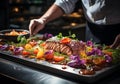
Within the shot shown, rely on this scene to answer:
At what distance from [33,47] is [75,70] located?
0.56m

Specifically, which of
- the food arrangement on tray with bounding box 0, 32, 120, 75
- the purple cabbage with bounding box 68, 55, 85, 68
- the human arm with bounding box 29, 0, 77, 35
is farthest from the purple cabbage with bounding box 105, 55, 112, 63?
the human arm with bounding box 29, 0, 77, 35

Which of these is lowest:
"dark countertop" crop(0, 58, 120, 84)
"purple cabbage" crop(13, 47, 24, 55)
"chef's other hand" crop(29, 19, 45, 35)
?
"dark countertop" crop(0, 58, 120, 84)

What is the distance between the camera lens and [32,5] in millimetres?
6930

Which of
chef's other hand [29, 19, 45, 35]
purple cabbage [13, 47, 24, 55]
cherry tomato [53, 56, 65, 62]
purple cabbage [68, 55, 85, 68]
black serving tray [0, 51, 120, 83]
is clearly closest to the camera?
black serving tray [0, 51, 120, 83]

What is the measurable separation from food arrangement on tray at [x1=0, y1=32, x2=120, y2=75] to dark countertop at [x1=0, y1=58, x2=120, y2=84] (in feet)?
0.28

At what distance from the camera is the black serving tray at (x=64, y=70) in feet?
5.06

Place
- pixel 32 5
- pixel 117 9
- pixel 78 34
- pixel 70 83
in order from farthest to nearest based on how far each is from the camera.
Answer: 1. pixel 32 5
2. pixel 78 34
3. pixel 117 9
4. pixel 70 83

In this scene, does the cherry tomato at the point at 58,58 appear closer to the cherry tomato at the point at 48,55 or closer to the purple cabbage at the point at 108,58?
the cherry tomato at the point at 48,55

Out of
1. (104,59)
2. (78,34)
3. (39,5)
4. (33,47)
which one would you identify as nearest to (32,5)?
(39,5)

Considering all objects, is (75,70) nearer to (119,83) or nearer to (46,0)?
(119,83)

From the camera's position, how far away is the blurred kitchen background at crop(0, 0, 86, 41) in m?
5.34

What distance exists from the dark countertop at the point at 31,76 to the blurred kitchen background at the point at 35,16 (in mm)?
3074

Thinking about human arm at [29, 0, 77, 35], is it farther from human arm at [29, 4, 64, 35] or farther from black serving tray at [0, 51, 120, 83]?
black serving tray at [0, 51, 120, 83]

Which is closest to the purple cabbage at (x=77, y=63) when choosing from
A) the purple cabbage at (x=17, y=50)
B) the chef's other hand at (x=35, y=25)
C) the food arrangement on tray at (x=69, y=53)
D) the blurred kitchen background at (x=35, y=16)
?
the food arrangement on tray at (x=69, y=53)
